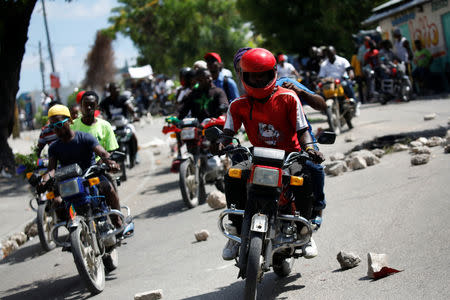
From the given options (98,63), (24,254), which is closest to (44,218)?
(24,254)

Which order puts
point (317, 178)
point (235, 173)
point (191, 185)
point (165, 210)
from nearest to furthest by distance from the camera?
point (235, 173) → point (317, 178) → point (191, 185) → point (165, 210)

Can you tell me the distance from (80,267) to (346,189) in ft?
15.3

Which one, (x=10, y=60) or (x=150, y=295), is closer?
(x=150, y=295)

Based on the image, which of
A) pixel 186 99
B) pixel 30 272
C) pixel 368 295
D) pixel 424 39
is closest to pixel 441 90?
pixel 424 39

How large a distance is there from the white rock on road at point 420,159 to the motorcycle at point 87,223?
479cm

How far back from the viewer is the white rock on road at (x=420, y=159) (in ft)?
33.4

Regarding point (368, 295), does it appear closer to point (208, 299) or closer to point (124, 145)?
point (208, 299)

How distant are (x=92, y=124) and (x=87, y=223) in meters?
2.29

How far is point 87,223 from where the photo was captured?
6828 mm

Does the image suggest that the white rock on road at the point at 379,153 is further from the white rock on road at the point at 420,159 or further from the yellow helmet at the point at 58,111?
the yellow helmet at the point at 58,111

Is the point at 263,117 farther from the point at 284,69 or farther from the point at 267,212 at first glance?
the point at 284,69

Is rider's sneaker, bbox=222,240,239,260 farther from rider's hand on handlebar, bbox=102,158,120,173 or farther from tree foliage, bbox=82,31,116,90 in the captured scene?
tree foliage, bbox=82,31,116,90

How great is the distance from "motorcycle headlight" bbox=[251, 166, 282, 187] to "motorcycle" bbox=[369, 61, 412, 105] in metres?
16.5

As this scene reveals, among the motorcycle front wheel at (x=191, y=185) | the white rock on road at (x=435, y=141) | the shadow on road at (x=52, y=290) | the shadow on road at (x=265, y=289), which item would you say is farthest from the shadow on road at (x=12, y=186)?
the shadow on road at (x=265, y=289)
